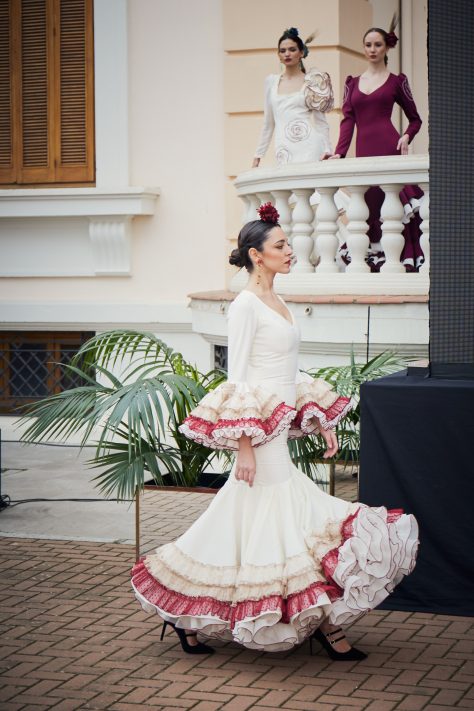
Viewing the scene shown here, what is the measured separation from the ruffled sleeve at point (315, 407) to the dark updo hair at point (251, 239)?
1.86 feet

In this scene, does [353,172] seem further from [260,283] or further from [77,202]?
[77,202]

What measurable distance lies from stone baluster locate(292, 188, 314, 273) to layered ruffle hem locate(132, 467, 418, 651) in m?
3.72

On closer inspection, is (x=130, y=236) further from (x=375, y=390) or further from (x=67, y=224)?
(x=375, y=390)

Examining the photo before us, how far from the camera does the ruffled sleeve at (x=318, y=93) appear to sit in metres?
9.20

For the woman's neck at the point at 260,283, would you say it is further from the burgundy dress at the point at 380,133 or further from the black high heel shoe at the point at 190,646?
the burgundy dress at the point at 380,133

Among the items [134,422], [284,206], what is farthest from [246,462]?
[284,206]

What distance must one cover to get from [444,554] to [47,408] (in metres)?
2.29

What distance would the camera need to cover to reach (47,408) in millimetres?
6484

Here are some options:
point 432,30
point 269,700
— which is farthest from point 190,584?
point 432,30

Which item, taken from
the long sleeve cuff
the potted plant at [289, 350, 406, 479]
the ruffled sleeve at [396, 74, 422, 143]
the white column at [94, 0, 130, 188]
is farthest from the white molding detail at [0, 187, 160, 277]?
the long sleeve cuff

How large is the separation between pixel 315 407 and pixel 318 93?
177 inches

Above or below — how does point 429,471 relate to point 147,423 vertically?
below

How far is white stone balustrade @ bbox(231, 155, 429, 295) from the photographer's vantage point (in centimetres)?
823

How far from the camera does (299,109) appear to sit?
9.38 metres
